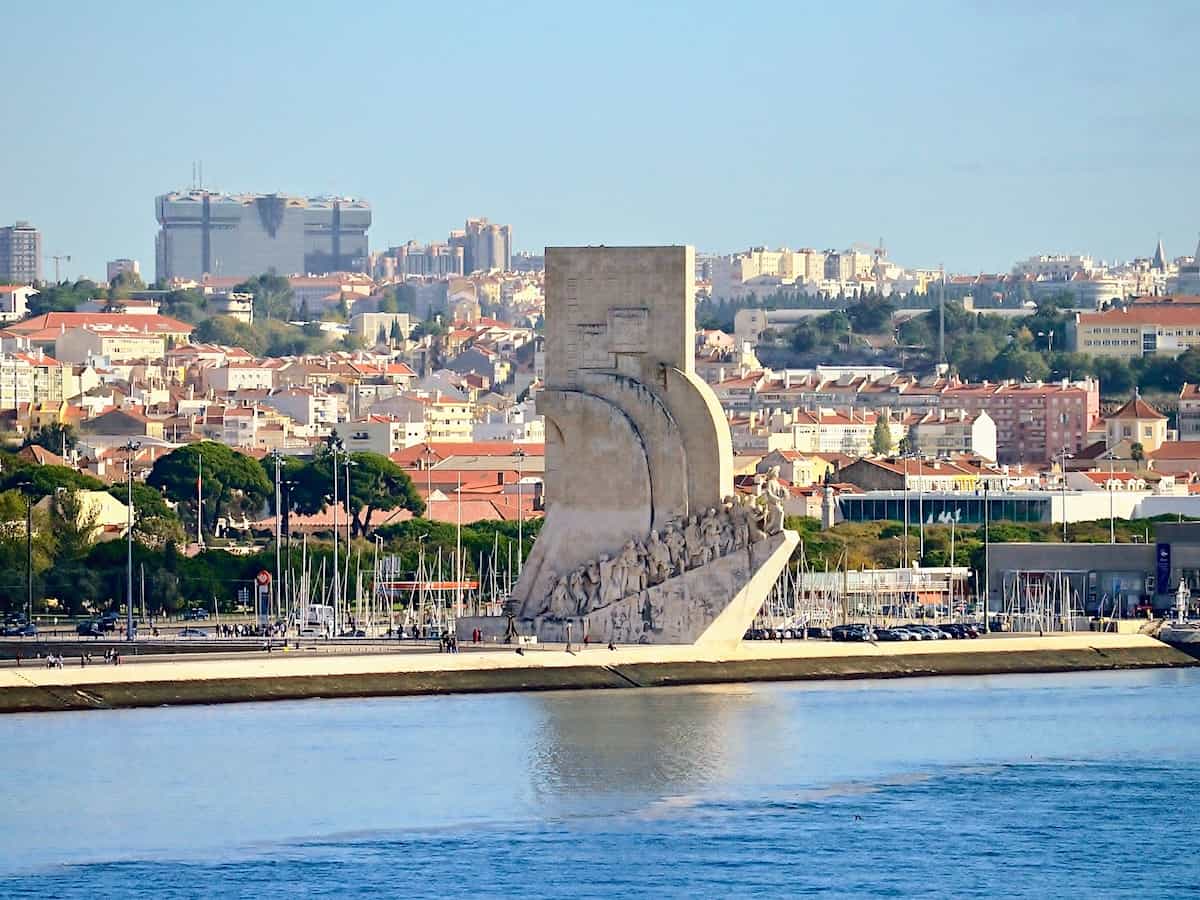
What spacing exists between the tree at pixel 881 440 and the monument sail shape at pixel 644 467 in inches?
3286

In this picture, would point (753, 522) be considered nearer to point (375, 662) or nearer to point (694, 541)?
point (694, 541)

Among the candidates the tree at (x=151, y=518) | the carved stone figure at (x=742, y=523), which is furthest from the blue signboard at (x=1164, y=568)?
the carved stone figure at (x=742, y=523)

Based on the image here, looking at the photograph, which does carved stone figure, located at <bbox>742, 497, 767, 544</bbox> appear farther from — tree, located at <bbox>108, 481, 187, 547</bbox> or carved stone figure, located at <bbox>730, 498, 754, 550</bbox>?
tree, located at <bbox>108, 481, 187, 547</bbox>

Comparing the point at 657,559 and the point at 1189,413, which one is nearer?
the point at 657,559

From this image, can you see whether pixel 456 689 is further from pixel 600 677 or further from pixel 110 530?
pixel 110 530

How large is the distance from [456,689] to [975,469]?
219ft

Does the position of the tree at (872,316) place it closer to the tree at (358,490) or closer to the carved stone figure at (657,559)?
the tree at (358,490)

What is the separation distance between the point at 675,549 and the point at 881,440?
86175mm

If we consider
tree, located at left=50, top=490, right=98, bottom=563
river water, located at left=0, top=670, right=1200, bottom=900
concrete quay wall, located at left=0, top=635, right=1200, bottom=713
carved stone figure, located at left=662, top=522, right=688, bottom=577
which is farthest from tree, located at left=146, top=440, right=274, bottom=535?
river water, located at left=0, top=670, right=1200, bottom=900

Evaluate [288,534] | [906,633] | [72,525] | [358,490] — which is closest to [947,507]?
[358,490]

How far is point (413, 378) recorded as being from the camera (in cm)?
18212

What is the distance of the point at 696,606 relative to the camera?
56750mm

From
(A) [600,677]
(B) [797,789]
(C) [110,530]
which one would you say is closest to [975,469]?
(C) [110,530]

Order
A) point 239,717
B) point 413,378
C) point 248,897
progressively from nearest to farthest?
point 248,897 → point 239,717 → point 413,378
